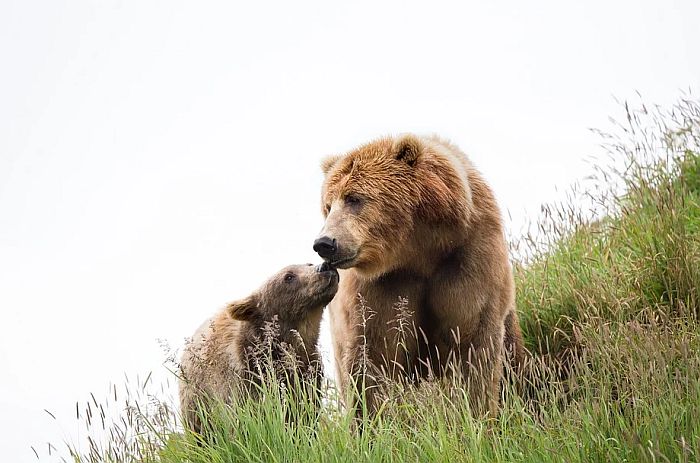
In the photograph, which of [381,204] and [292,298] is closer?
[381,204]

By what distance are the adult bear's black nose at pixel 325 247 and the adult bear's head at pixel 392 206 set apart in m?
0.01

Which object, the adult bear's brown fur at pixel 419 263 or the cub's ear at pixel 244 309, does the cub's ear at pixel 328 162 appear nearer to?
the adult bear's brown fur at pixel 419 263

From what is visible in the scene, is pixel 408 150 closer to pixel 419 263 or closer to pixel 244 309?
pixel 419 263

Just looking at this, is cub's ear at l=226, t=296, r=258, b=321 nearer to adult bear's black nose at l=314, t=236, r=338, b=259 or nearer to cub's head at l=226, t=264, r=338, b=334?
cub's head at l=226, t=264, r=338, b=334

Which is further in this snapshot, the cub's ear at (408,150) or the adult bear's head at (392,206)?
the cub's ear at (408,150)

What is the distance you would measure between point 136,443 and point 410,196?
7.50 ft

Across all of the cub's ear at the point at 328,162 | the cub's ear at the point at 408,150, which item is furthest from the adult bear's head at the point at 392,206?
the cub's ear at the point at 328,162

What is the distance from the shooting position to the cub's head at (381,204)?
6055 mm

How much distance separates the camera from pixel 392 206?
619cm

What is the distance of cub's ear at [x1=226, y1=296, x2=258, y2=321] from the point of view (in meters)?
6.95

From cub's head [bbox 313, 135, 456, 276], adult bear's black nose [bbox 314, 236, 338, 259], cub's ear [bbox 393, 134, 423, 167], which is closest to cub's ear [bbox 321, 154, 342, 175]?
cub's head [bbox 313, 135, 456, 276]

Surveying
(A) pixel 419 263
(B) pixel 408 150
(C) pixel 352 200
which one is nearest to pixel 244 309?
(C) pixel 352 200

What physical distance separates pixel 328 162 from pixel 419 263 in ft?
3.30

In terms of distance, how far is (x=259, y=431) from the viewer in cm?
482
